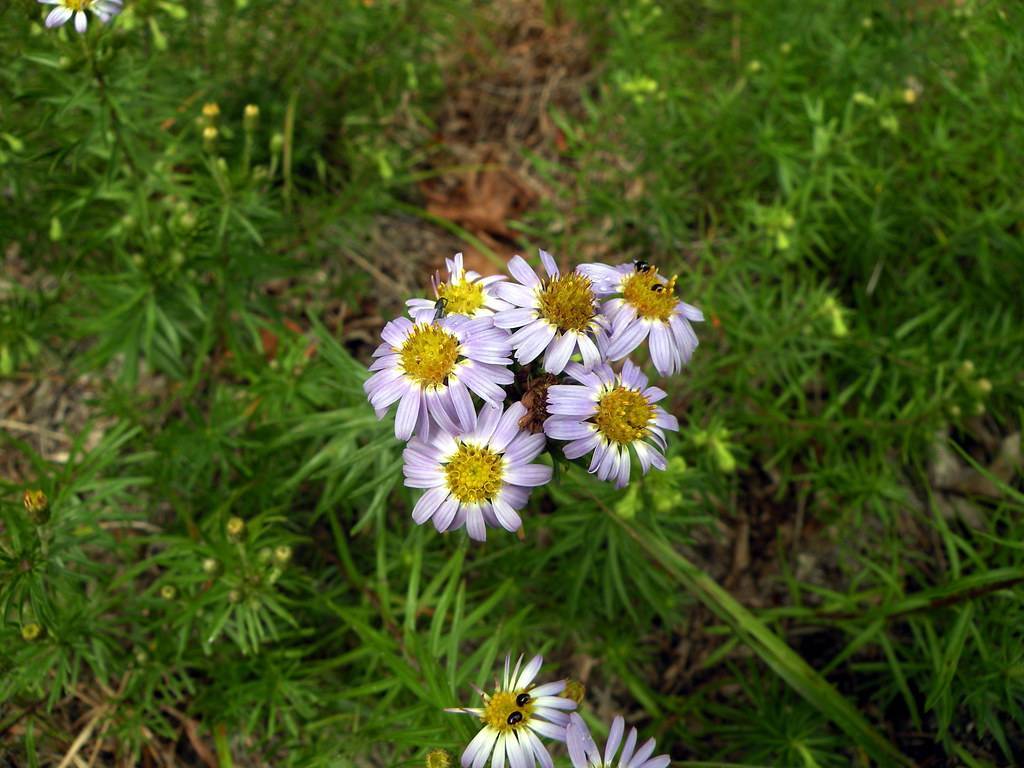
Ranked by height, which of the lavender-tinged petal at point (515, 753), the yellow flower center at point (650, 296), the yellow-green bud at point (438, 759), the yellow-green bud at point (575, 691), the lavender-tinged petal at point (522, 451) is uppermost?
the yellow flower center at point (650, 296)

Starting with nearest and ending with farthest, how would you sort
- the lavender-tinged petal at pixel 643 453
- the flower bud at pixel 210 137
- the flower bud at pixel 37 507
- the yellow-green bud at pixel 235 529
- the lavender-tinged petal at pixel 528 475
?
the lavender-tinged petal at pixel 528 475 → the lavender-tinged petal at pixel 643 453 → the flower bud at pixel 37 507 → the yellow-green bud at pixel 235 529 → the flower bud at pixel 210 137

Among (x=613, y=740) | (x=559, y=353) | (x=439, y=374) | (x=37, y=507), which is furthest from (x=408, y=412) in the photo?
(x=37, y=507)


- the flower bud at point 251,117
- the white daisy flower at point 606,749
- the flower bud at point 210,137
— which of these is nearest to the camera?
the white daisy flower at point 606,749

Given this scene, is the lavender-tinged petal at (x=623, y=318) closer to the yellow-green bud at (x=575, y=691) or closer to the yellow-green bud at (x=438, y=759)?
the yellow-green bud at (x=575, y=691)

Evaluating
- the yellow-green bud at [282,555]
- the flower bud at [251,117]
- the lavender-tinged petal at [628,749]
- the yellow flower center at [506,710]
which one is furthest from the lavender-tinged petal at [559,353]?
the flower bud at [251,117]

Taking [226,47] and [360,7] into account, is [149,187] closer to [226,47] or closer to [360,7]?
[226,47]

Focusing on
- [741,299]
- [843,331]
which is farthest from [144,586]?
[843,331]
